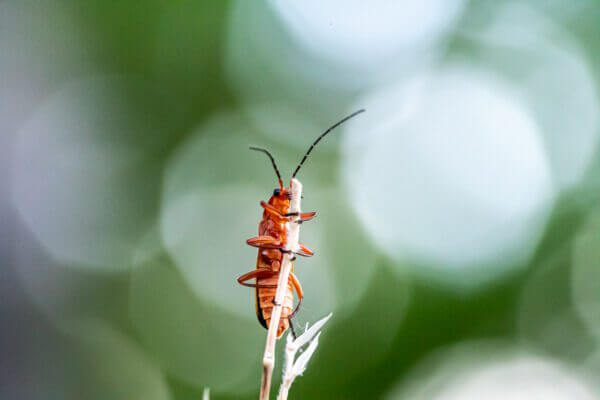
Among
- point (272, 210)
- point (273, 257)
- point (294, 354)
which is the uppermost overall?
point (294, 354)

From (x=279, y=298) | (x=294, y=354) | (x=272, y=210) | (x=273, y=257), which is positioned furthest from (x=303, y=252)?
(x=294, y=354)

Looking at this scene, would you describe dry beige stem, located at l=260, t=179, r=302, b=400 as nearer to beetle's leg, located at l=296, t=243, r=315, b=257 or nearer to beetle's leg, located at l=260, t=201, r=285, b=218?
beetle's leg, located at l=296, t=243, r=315, b=257

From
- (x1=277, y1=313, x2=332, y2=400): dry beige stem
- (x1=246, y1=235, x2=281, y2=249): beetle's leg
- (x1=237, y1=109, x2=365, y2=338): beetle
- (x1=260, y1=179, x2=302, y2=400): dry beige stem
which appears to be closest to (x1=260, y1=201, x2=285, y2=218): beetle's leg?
(x1=237, y1=109, x2=365, y2=338): beetle

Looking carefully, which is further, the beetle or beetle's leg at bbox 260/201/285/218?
beetle's leg at bbox 260/201/285/218

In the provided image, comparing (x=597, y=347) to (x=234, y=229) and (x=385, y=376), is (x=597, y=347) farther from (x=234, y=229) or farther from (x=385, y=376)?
(x=234, y=229)

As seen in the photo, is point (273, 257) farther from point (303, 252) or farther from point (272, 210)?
point (272, 210)

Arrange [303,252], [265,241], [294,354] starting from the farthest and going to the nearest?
[265,241] → [303,252] → [294,354]

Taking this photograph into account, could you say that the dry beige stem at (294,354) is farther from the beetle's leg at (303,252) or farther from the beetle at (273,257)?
the beetle's leg at (303,252)
